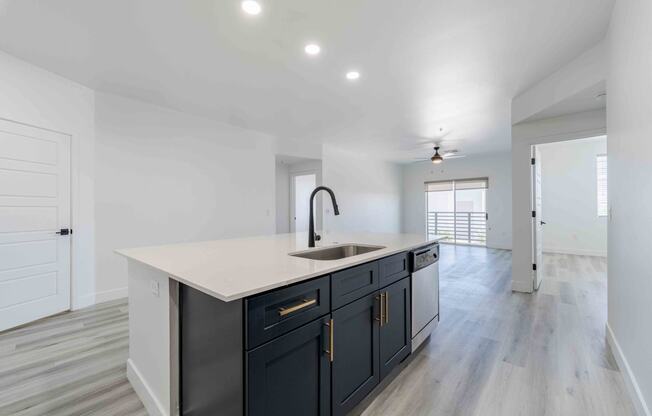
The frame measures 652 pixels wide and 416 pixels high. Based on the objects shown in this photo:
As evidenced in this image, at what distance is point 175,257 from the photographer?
159cm

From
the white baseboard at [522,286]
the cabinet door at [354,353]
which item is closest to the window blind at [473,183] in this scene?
the white baseboard at [522,286]

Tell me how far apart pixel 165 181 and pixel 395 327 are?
11.7 feet

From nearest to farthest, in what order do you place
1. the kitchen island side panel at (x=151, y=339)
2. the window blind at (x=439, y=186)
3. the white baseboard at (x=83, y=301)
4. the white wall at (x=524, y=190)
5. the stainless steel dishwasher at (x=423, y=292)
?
1. the kitchen island side panel at (x=151, y=339)
2. the stainless steel dishwasher at (x=423, y=292)
3. the white baseboard at (x=83, y=301)
4. the white wall at (x=524, y=190)
5. the window blind at (x=439, y=186)

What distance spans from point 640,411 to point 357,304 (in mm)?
1644

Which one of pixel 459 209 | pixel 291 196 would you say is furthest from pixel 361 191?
pixel 459 209

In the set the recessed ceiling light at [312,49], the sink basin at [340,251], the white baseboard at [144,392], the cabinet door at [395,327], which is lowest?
the white baseboard at [144,392]

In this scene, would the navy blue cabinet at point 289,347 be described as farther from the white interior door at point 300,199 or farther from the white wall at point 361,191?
the white interior door at point 300,199

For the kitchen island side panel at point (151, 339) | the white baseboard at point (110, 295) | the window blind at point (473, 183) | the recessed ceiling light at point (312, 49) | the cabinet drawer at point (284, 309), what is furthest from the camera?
the window blind at point (473, 183)

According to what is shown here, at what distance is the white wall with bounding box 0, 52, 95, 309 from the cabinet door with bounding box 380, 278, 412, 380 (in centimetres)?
346

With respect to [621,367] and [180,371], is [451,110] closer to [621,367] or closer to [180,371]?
[621,367]

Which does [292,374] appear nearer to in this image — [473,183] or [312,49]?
[312,49]

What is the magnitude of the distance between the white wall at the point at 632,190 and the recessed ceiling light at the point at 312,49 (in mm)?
2038

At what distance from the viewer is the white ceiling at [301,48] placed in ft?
6.61

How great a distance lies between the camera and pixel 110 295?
3457 millimetres
